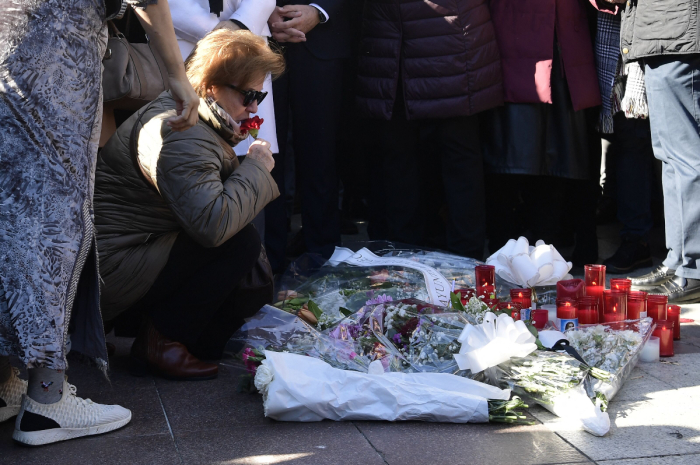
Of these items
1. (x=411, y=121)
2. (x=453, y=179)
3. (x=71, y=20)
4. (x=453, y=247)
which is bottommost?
(x=453, y=247)

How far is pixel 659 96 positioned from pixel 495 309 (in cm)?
153

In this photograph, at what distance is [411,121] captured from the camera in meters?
4.72

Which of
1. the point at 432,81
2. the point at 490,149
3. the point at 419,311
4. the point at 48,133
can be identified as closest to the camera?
the point at 48,133

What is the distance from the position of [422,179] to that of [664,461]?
9.92 feet

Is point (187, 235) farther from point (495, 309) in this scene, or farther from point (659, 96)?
point (659, 96)

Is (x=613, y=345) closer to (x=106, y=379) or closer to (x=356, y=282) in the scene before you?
(x=356, y=282)

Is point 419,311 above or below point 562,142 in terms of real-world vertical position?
below

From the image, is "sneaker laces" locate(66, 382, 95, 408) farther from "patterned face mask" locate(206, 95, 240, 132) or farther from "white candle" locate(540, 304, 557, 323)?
"white candle" locate(540, 304, 557, 323)

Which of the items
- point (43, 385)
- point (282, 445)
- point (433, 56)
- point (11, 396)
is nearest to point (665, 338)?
point (282, 445)

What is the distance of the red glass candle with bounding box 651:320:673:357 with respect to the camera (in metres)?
3.19

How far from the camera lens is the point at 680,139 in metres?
3.93

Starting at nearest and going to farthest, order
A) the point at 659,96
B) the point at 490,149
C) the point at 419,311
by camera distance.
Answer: the point at 419,311, the point at 659,96, the point at 490,149

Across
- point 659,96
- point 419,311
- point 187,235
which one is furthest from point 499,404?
point 659,96

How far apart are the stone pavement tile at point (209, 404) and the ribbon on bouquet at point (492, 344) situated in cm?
66
